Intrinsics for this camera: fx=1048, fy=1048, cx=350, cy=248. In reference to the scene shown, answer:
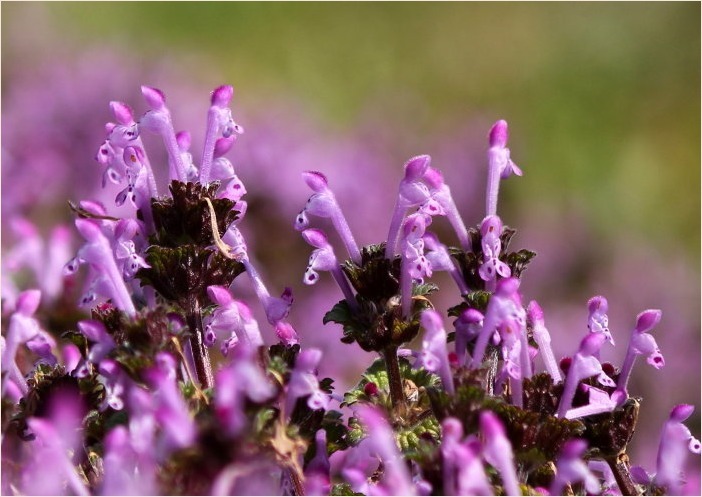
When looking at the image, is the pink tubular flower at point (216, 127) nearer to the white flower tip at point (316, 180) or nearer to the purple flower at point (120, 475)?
the white flower tip at point (316, 180)

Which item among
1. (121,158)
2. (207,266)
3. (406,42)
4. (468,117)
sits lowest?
(207,266)

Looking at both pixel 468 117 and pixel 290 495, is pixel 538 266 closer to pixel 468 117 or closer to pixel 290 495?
pixel 468 117

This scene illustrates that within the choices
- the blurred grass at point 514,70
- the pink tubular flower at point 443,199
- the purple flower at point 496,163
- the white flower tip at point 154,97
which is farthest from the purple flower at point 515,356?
the blurred grass at point 514,70

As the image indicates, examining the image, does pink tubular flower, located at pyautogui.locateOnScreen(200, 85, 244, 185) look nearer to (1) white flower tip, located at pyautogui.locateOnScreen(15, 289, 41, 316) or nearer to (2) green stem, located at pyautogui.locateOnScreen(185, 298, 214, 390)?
(2) green stem, located at pyautogui.locateOnScreen(185, 298, 214, 390)

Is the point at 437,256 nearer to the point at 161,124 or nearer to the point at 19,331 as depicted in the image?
the point at 161,124

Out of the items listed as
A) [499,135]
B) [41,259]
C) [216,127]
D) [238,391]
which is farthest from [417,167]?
[41,259]

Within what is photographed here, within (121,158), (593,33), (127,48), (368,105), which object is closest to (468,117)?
(368,105)
